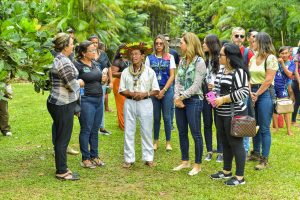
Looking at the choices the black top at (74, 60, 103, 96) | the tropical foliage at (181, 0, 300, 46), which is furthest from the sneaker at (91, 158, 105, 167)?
the tropical foliage at (181, 0, 300, 46)

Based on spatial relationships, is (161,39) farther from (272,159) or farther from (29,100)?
(29,100)

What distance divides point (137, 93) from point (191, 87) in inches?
31.9

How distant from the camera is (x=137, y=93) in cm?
→ 624

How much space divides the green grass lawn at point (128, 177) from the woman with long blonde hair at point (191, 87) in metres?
0.53

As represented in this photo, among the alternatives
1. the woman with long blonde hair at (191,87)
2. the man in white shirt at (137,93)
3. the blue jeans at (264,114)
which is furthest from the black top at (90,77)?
the blue jeans at (264,114)

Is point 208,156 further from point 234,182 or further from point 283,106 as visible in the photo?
point 283,106

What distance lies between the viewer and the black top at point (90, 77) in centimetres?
610

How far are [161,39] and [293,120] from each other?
426 centimetres

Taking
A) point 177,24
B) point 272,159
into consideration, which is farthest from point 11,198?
point 177,24

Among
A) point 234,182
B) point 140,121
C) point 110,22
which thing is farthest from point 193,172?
point 110,22

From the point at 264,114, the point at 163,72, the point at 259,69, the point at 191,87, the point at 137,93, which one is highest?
the point at 259,69

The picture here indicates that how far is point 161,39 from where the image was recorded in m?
7.07

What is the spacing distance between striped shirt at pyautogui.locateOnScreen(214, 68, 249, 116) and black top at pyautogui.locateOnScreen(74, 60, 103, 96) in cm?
175

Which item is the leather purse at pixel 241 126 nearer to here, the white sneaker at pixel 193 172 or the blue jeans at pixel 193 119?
the blue jeans at pixel 193 119
